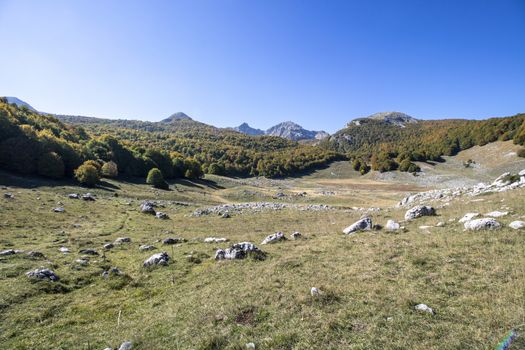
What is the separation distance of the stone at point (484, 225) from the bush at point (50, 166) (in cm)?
6652

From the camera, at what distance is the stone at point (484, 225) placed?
45.2ft

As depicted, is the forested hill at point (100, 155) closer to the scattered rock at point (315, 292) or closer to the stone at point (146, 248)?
the stone at point (146, 248)

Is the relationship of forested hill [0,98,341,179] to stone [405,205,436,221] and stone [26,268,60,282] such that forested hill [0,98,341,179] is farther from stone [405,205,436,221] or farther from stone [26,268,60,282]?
stone [405,205,436,221]

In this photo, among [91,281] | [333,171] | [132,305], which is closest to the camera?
[132,305]

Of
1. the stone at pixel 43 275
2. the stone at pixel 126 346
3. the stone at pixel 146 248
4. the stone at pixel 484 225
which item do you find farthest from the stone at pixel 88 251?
the stone at pixel 484 225

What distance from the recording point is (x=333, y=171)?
139625mm

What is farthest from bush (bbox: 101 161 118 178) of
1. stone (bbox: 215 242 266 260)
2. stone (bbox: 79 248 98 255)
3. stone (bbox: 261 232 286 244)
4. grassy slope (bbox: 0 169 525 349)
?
stone (bbox: 215 242 266 260)

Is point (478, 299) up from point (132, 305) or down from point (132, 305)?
up

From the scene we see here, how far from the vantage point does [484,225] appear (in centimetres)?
1411

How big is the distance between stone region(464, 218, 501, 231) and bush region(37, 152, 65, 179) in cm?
6652

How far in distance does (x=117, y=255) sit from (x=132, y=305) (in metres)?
7.97

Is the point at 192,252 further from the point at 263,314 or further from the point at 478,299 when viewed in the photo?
the point at 478,299

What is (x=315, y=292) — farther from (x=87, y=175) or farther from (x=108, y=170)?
(x=108, y=170)

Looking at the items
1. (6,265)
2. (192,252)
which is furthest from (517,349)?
(6,265)
